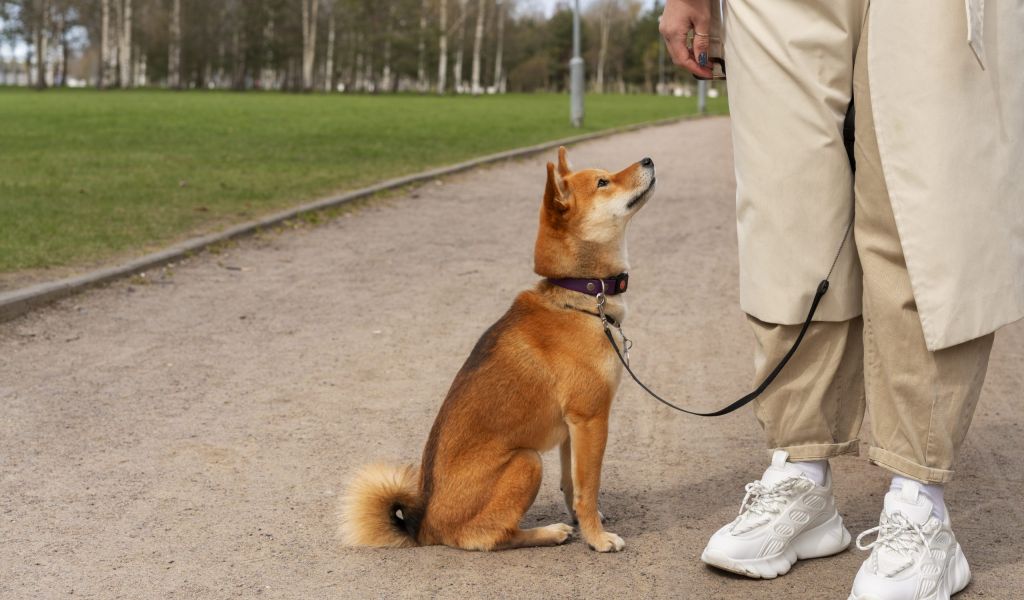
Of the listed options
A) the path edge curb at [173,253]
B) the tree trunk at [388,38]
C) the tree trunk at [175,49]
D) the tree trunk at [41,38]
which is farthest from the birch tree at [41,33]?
the path edge curb at [173,253]

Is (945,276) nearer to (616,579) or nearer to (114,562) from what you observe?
(616,579)

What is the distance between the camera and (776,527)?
3367 millimetres

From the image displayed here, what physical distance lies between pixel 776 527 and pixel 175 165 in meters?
13.4

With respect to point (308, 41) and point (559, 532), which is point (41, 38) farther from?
point (559, 532)

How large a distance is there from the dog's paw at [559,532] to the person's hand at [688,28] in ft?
4.69

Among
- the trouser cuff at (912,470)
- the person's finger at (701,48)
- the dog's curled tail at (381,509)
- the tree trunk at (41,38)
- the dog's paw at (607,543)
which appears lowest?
the dog's paw at (607,543)

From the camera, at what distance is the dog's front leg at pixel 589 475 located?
11.6 feet

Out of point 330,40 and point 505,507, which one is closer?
point 505,507

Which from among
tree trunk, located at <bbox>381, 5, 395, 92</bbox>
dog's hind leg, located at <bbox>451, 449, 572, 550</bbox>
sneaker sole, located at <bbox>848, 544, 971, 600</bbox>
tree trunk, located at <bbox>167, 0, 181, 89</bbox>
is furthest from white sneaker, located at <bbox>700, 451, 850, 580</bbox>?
tree trunk, located at <bbox>381, 5, 395, 92</bbox>

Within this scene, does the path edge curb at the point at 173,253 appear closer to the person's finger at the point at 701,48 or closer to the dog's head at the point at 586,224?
the dog's head at the point at 586,224

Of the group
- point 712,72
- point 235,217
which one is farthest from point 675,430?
point 235,217

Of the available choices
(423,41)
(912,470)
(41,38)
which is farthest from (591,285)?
(423,41)

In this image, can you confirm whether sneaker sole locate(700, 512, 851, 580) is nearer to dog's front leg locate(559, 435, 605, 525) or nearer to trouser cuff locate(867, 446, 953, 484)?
trouser cuff locate(867, 446, 953, 484)

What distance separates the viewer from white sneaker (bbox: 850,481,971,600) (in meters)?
3.05
